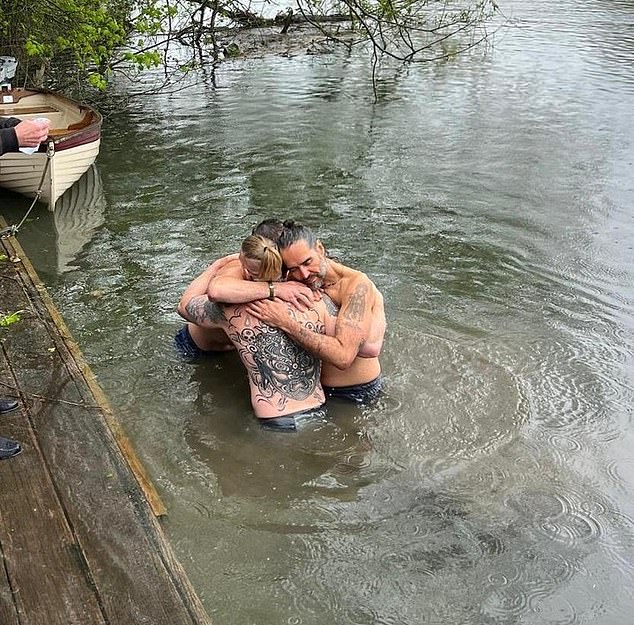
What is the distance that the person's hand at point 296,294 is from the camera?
484 centimetres

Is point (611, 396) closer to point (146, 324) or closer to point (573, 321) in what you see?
point (573, 321)

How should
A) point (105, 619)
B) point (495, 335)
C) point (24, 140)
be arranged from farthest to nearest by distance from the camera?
point (495, 335) < point (24, 140) < point (105, 619)

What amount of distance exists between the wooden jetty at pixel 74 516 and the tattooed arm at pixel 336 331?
1.10 metres

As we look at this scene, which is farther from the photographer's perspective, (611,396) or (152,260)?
(152,260)

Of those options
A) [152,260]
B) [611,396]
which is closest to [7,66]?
[152,260]

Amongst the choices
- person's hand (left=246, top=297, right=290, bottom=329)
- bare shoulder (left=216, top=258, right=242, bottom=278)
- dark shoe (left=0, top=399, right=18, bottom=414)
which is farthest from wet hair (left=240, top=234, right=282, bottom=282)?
dark shoe (left=0, top=399, right=18, bottom=414)

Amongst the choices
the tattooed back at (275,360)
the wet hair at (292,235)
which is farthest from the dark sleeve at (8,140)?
the wet hair at (292,235)

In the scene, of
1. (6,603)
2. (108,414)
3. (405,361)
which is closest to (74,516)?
(6,603)

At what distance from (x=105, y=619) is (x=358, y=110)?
11.6 metres

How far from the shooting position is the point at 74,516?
3688mm

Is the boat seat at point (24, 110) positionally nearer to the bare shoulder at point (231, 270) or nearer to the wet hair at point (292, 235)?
the bare shoulder at point (231, 270)

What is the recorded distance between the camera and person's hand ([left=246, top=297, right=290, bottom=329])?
15.8ft

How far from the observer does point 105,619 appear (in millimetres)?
3111

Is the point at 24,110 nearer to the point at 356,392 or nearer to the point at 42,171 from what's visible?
the point at 42,171
